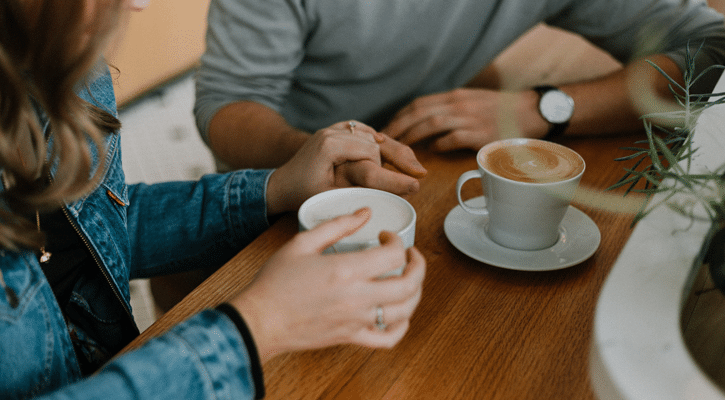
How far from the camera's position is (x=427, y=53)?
4.12 ft

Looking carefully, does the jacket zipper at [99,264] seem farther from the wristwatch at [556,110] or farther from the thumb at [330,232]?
the wristwatch at [556,110]

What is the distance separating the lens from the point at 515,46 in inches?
63.1

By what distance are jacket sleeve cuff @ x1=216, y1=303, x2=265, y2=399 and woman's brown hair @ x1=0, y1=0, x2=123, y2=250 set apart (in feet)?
0.71

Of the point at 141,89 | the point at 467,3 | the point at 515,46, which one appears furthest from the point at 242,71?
the point at 141,89

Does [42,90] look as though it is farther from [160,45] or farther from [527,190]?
[160,45]

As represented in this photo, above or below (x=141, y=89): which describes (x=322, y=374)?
above

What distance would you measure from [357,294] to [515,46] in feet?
4.55

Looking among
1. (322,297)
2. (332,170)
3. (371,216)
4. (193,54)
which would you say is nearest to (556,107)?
(332,170)

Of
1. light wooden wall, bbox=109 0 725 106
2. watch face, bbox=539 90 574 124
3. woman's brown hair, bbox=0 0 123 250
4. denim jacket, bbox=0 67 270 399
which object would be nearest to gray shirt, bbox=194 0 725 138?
light wooden wall, bbox=109 0 725 106

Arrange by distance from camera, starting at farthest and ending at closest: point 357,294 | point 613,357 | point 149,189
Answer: point 149,189, point 357,294, point 613,357

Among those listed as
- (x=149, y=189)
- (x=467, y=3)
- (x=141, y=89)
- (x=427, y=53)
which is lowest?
(x=141, y=89)

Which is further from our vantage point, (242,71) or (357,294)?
(242,71)

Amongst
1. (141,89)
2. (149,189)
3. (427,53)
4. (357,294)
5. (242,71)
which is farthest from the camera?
(141,89)

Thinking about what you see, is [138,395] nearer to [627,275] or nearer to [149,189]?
[627,275]
